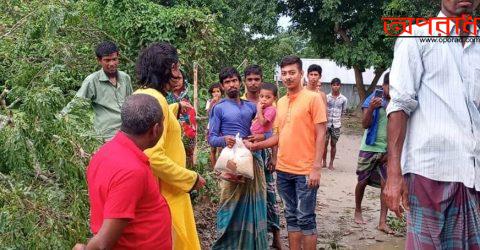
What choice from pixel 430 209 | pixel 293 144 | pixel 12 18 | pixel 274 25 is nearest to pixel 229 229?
pixel 293 144

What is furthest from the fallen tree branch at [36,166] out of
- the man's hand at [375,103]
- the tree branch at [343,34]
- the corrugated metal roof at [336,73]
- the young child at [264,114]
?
the corrugated metal roof at [336,73]

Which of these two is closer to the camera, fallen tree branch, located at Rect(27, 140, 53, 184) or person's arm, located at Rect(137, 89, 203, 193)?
person's arm, located at Rect(137, 89, 203, 193)

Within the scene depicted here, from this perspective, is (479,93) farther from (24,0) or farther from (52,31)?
(24,0)

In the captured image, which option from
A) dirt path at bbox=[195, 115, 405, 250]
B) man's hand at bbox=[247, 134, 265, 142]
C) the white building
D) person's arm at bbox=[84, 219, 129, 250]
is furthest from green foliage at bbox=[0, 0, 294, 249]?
the white building

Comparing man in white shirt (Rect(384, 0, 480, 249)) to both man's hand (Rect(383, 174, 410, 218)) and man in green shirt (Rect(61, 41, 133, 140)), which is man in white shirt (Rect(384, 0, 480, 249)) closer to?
man's hand (Rect(383, 174, 410, 218))

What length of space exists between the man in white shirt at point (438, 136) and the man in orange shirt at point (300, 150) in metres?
1.63

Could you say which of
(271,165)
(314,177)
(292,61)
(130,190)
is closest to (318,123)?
(314,177)

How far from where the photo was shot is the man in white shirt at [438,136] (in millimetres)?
2500

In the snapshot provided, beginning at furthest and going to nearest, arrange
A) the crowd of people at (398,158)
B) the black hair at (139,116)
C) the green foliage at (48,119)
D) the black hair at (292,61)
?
the black hair at (292,61) < the green foliage at (48,119) < the black hair at (139,116) < the crowd of people at (398,158)

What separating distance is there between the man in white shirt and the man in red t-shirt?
45.9 inches

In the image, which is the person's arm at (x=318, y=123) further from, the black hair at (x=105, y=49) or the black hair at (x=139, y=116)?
the black hair at (x=139, y=116)

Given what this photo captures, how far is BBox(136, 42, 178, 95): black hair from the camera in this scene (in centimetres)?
296

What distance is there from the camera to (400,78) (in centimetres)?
258

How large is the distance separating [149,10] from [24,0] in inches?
166
